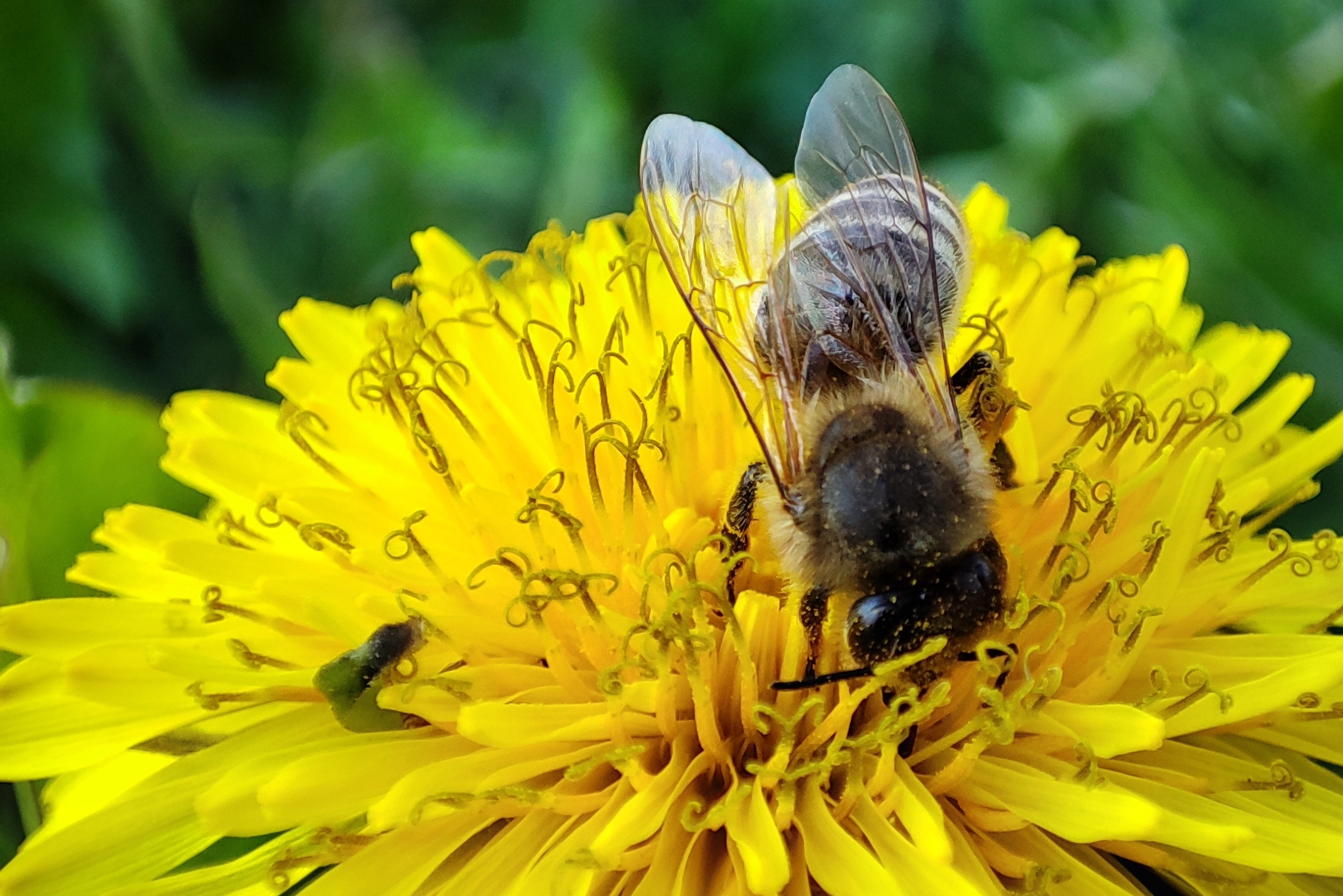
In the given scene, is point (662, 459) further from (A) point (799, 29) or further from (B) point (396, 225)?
(A) point (799, 29)

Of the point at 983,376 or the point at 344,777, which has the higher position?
the point at 983,376

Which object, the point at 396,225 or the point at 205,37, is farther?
the point at 205,37

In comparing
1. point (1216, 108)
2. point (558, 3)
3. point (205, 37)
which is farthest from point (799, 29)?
point (205, 37)

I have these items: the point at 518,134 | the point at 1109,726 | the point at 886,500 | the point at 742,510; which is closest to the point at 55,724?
the point at 742,510

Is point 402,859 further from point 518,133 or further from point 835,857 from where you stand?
point 518,133

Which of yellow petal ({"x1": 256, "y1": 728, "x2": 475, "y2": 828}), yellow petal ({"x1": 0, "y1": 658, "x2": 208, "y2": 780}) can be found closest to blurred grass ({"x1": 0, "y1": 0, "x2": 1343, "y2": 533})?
yellow petal ({"x1": 0, "y1": 658, "x2": 208, "y2": 780})

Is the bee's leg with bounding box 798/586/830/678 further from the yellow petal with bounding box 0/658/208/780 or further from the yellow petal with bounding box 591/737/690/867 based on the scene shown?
the yellow petal with bounding box 0/658/208/780

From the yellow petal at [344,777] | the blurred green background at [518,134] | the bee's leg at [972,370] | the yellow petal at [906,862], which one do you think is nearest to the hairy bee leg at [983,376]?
the bee's leg at [972,370]
